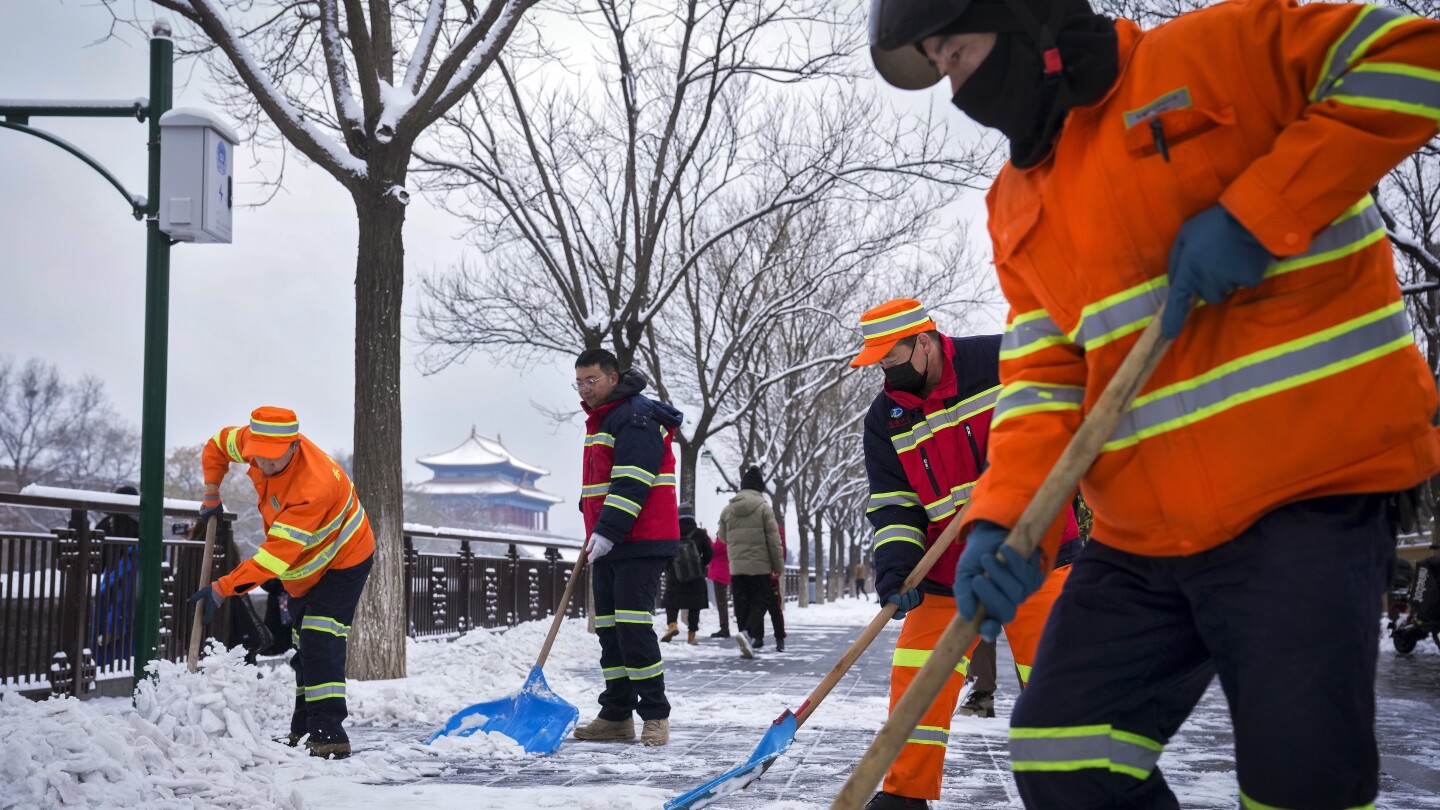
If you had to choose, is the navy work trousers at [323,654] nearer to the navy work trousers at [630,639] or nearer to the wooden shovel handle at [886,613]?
the navy work trousers at [630,639]

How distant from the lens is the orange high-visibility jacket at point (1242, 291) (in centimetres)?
186

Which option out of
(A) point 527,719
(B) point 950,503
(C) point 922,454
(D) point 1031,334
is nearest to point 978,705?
(A) point 527,719

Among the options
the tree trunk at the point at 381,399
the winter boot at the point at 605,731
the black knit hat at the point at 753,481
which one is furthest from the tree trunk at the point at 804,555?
the winter boot at the point at 605,731

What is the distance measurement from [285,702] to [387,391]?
3.02m

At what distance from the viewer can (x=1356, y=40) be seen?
6.18ft

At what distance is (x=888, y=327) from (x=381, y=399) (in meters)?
5.68

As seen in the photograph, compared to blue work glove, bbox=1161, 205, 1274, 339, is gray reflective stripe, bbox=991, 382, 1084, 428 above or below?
below

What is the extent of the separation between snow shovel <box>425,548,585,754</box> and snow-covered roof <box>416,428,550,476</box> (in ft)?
305

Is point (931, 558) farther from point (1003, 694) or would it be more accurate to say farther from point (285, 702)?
point (1003, 694)

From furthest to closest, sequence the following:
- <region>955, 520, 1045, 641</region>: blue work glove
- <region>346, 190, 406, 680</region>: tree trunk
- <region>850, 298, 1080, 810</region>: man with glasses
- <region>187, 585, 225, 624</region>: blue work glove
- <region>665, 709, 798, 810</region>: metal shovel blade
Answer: <region>346, 190, 406, 680</region>: tree trunk → <region>187, 585, 225, 624</region>: blue work glove → <region>850, 298, 1080, 810</region>: man with glasses → <region>665, 709, 798, 810</region>: metal shovel blade → <region>955, 520, 1045, 641</region>: blue work glove

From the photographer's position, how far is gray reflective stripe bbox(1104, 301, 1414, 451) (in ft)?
6.17

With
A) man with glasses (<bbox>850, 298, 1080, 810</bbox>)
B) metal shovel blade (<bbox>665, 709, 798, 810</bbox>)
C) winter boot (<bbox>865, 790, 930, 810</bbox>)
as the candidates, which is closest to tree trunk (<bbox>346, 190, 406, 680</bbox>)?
metal shovel blade (<bbox>665, 709, 798, 810</bbox>)

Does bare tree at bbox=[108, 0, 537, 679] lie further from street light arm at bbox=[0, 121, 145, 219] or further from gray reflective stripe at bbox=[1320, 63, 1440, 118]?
gray reflective stripe at bbox=[1320, 63, 1440, 118]

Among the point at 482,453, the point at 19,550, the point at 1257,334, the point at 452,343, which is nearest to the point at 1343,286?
the point at 1257,334
